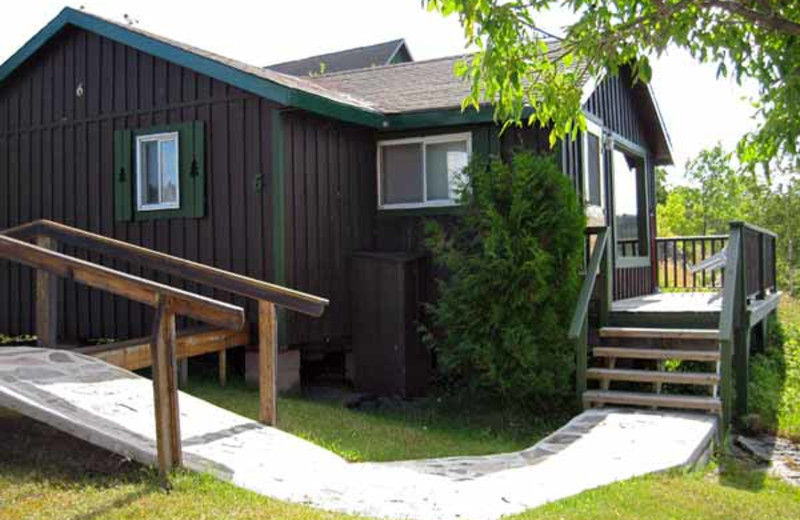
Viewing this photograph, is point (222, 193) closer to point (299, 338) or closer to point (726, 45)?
point (299, 338)

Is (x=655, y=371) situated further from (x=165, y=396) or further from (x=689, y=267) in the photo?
(x=689, y=267)

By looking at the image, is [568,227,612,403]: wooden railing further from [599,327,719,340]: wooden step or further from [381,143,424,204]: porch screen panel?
[381,143,424,204]: porch screen panel

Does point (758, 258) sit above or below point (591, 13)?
below

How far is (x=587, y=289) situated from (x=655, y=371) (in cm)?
102

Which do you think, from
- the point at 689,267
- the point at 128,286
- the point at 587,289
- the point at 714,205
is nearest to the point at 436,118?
the point at 587,289

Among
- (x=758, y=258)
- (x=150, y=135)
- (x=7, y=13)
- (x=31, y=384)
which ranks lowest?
(x=31, y=384)

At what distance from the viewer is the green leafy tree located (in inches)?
217

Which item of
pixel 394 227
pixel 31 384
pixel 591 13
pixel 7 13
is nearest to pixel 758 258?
pixel 394 227

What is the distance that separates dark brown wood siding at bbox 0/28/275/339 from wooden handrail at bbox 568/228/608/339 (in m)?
3.09

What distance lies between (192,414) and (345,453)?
1139 mm

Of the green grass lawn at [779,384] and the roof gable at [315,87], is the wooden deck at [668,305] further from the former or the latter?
the roof gable at [315,87]

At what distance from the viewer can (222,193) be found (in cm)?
834

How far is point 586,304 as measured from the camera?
7.57m

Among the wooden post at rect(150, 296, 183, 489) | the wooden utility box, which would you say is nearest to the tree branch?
the wooden utility box
